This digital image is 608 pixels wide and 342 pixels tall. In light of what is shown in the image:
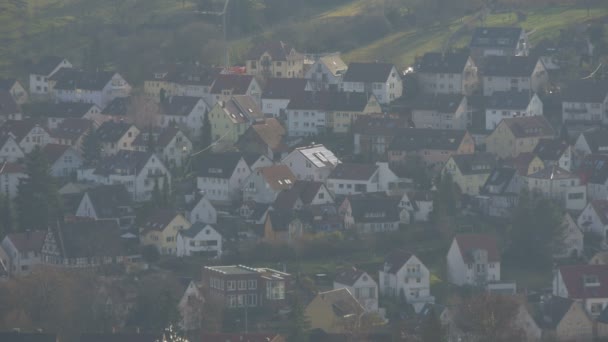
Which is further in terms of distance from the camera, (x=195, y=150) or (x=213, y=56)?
(x=213, y=56)

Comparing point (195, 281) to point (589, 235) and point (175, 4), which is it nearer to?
point (589, 235)

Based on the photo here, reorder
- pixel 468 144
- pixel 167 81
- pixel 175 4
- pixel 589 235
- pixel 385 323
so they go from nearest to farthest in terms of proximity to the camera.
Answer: pixel 385 323 < pixel 589 235 < pixel 468 144 < pixel 167 81 < pixel 175 4

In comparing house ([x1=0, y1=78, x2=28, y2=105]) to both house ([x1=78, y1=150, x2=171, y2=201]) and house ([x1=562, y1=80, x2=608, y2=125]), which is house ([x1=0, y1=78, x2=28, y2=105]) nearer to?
house ([x1=78, y1=150, x2=171, y2=201])

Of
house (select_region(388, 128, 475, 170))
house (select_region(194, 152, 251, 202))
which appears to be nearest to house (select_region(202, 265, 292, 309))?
house (select_region(194, 152, 251, 202))

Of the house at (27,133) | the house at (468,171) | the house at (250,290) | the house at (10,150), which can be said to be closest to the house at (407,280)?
the house at (250,290)

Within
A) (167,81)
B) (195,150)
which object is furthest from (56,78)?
(195,150)

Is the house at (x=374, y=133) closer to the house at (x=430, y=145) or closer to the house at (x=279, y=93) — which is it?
the house at (x=430, y=145)

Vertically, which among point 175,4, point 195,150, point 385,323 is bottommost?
point 385,323

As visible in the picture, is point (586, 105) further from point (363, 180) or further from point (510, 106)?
point (363, 180)
